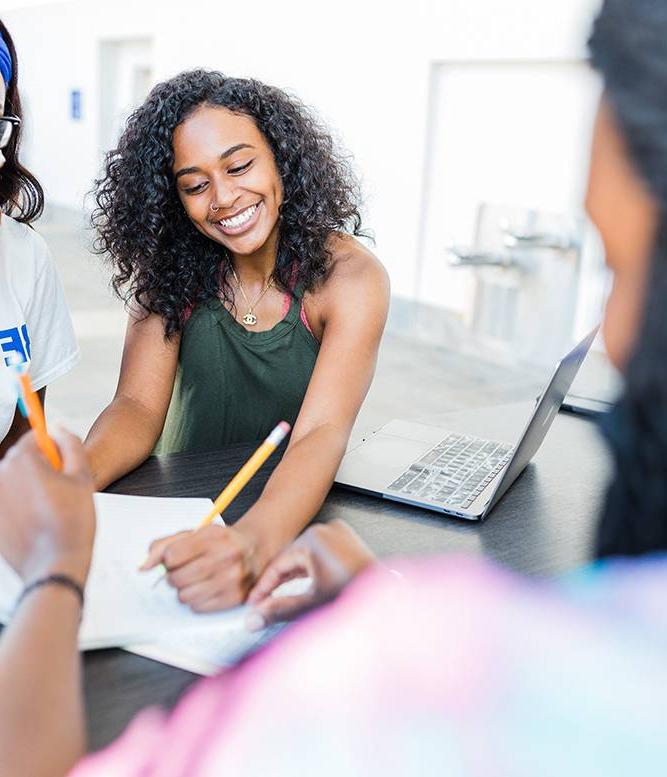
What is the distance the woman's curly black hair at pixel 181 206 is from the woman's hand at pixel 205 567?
2.19 feet

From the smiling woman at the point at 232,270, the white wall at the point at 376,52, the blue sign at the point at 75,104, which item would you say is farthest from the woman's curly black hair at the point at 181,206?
the blue sign at the point at 75,104

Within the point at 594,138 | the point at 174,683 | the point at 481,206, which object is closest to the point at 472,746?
the point at 594,138

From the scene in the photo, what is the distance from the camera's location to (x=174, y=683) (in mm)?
750

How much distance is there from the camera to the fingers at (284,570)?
0.77 m

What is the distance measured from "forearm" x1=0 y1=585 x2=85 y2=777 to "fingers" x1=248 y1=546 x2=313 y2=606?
0.69 ft

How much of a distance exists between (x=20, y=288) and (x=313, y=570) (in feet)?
2.97

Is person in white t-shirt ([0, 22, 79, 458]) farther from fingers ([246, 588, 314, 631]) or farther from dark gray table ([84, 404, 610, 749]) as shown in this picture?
fingers ([246, 588, 314, 631])

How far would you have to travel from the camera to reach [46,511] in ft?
2.13

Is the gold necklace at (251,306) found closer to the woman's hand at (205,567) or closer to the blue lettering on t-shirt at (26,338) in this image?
the blue lettering on t-shirt at (26,338)

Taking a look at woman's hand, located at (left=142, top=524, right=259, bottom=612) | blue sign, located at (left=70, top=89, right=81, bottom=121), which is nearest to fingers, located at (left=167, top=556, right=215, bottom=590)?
woman's hand, located at (left=142, top=524, right=259, bottom=612)

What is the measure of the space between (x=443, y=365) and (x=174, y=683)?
384cm

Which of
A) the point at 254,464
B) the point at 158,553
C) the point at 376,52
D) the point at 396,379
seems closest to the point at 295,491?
the point at 254,464

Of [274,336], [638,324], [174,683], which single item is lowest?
[174,683]

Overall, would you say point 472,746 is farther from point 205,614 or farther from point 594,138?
point 205,614
